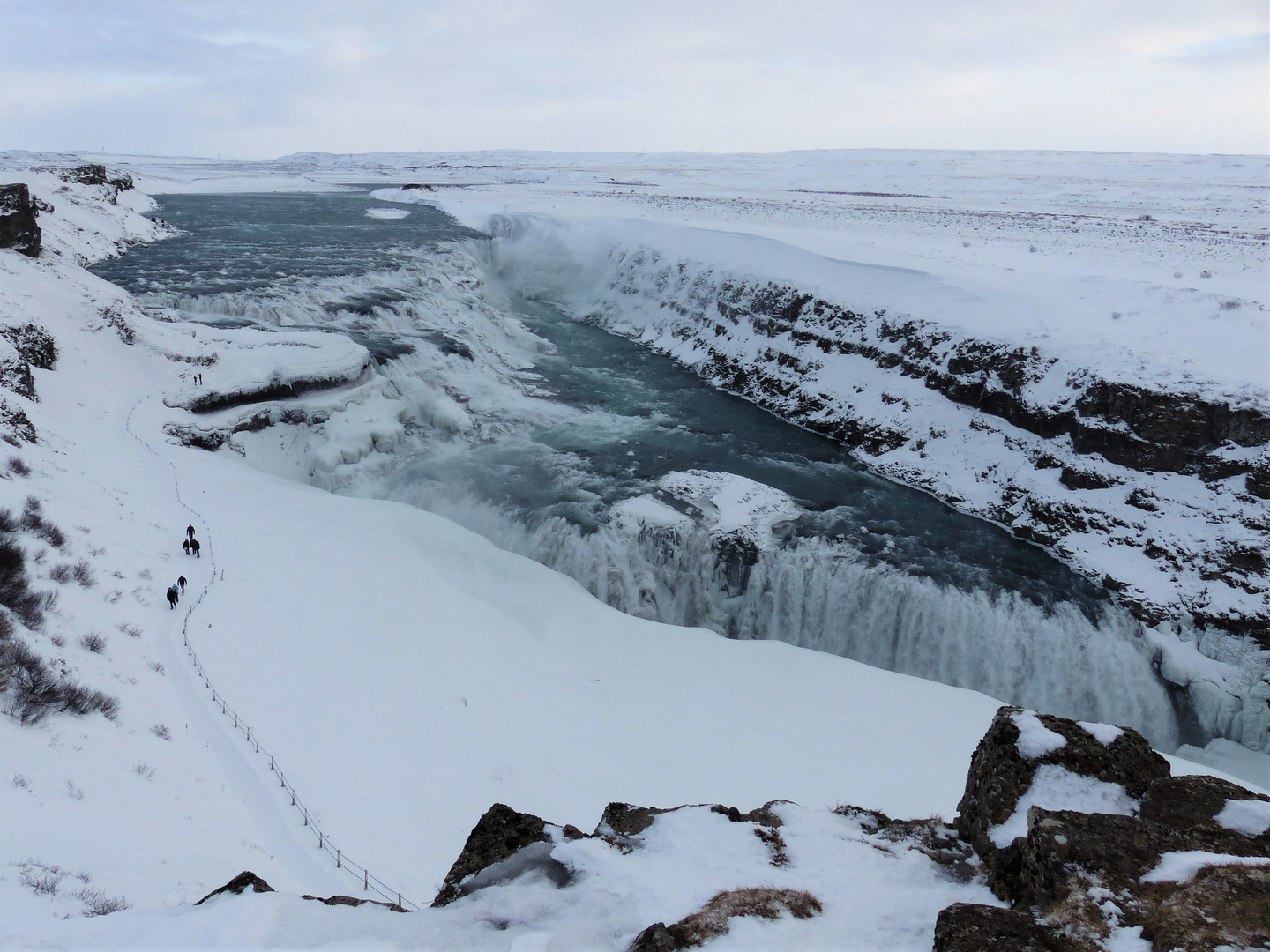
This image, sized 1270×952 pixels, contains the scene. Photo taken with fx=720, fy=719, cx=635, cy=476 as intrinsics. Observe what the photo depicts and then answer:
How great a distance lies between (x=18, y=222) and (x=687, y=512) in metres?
31.9

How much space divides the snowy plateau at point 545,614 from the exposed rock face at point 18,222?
1.33 m

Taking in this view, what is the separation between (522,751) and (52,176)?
63.6m

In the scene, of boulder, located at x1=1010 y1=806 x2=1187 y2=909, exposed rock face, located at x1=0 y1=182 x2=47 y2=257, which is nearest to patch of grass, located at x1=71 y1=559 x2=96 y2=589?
boulder, located at x1=1010 y1=806 x2=1187 y2=909

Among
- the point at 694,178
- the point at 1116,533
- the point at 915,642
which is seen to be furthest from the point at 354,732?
the point at 694,178

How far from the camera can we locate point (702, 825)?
7715 millimetres

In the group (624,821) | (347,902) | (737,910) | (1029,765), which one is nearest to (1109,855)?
(1029,765)

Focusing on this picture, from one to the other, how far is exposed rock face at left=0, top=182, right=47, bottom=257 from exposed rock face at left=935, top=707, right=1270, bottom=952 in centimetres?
3994

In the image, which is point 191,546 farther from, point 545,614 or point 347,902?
point 347,902

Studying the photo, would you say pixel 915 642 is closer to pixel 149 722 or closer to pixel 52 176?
pixel 149 722

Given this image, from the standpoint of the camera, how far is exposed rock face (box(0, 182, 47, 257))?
1193 inches

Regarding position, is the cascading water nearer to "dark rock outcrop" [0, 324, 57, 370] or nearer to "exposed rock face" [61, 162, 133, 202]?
"dark rock outcrop" [0, 324, 57, 370]

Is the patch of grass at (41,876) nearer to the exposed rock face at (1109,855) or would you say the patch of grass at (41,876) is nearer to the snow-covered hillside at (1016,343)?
the exposed rock face at (1109,855)

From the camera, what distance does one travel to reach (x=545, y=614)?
58.8 ft

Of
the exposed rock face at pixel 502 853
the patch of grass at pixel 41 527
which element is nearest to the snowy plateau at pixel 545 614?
the exposed rock face at pixel 502 853
